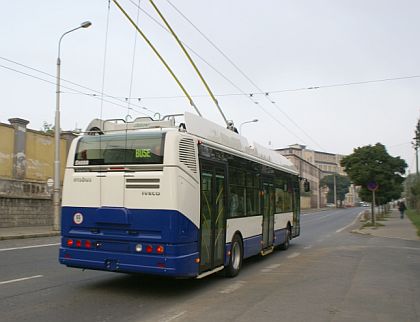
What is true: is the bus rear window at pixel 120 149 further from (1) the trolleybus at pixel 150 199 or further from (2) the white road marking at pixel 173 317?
(2) the white road marking at pixel 173 317

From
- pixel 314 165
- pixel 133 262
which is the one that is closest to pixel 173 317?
pixel 133 262

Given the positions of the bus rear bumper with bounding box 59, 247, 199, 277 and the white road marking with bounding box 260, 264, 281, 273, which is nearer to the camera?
the bus rear bumper with bounding box 59, 247, 199, 277

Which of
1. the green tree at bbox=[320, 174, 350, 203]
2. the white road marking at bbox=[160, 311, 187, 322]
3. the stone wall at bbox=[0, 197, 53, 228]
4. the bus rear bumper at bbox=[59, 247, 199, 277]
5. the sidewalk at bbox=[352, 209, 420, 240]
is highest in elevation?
the green tree at bbox=[320, 174, 350, 203]

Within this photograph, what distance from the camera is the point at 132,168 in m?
7.99

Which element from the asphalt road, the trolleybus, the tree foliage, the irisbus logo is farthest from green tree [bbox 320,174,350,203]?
the irisbus logo

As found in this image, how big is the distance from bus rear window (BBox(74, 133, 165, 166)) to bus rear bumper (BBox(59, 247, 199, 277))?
156cm

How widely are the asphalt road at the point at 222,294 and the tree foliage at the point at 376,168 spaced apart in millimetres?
18590

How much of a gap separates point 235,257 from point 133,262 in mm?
3035

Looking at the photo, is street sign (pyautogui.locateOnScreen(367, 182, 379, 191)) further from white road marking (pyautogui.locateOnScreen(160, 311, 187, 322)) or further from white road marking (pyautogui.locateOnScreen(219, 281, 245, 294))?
white road marking (pyautogui.locateOnScreen(160, 311, 187, 322))

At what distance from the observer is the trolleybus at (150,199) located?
24.9ft

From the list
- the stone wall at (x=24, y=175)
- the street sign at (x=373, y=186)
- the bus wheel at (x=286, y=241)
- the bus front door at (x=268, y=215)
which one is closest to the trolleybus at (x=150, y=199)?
the bus front door at (x=268, y=215)

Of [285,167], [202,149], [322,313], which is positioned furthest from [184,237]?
[285,167]

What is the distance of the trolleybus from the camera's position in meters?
7.58

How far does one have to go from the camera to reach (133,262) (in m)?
7.65
